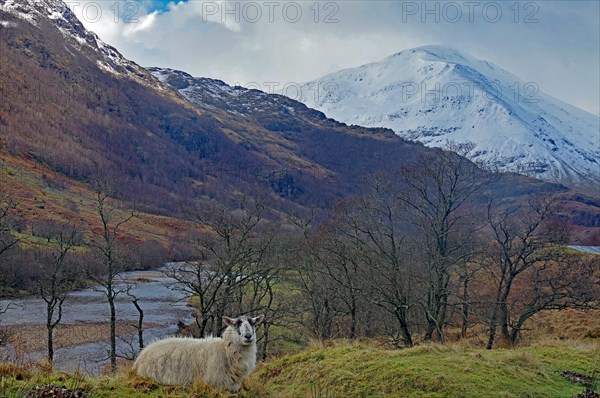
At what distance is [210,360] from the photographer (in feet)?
31.5

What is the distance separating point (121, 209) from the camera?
16788cm

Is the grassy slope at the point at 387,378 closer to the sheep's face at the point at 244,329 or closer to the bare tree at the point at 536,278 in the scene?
the sheep's face at the point at 244,329

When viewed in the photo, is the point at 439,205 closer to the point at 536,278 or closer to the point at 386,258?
the point at 386,258

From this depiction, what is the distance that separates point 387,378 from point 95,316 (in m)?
46.8

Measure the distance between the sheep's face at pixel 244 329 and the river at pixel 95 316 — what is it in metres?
23.3

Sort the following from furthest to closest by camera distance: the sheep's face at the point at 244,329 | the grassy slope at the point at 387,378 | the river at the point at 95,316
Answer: the river at the point at 95,316 < the sheep's face at the point at 244,329 < the grassy slope at the point at 387,378

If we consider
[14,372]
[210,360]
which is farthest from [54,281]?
[210,360]

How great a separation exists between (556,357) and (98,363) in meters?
29.4

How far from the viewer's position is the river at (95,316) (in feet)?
116

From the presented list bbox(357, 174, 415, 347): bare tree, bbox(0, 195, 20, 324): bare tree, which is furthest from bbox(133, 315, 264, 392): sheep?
bbox(0, 195, 20, 324): bare tree

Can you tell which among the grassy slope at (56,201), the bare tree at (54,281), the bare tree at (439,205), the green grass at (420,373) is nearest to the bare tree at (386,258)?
the bare tree at (439,205)

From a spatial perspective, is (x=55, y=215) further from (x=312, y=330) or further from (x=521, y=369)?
(x=521, y=369)

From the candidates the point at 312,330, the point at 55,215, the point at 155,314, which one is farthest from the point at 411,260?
the point at 55,215

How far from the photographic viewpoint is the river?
35.5m
